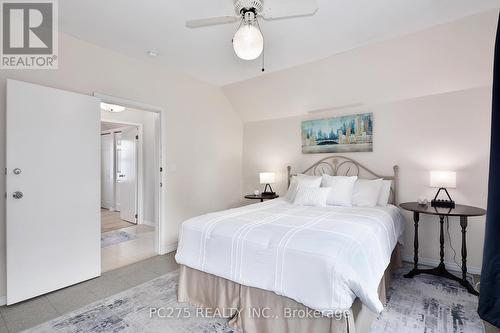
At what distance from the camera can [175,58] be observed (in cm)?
330

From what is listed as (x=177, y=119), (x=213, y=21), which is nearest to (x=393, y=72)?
(x=213, y=21)

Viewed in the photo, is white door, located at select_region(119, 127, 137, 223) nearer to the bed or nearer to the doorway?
the doorway

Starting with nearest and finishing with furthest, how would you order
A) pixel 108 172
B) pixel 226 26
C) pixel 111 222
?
pixel 226 26, pixel 111 222, pixel 108 172

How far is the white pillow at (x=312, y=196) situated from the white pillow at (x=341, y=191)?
0.09 m

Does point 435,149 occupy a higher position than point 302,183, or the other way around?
point 435,149

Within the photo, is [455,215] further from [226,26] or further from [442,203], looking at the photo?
[226,26]

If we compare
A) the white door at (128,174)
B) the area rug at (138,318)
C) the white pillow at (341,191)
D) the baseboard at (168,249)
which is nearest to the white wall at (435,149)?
the white pillow at (341,191)

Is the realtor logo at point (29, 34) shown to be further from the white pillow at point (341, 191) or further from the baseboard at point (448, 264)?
the baseboard at point (448, 264)

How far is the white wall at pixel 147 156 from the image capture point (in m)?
5.14

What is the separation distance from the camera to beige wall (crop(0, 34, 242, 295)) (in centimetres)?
267

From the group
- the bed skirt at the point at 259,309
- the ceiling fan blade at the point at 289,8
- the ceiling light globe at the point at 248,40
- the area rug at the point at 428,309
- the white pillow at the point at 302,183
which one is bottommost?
the area rug at the point at 428,309

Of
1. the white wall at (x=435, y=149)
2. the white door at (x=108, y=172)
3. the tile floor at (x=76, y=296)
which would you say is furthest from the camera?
the white door at (x=108, y=172)

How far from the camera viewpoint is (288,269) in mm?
1629

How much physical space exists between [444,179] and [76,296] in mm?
4065
